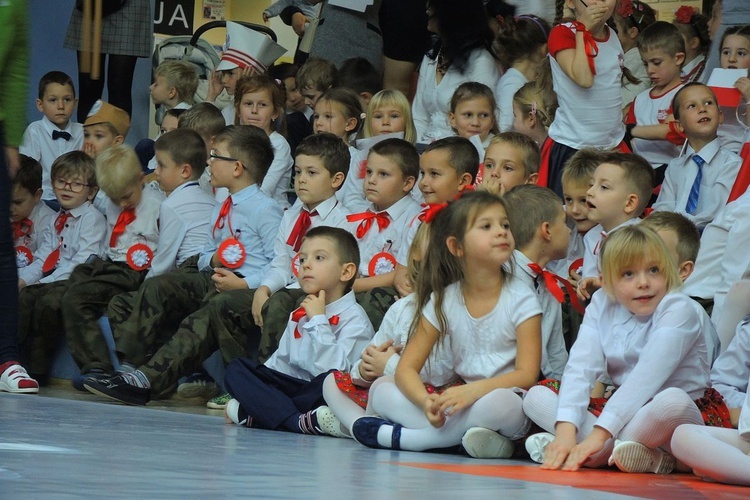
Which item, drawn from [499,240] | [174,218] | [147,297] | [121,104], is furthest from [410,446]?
[121,104]

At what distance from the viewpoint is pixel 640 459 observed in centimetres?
343

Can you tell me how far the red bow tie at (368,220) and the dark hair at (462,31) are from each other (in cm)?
135

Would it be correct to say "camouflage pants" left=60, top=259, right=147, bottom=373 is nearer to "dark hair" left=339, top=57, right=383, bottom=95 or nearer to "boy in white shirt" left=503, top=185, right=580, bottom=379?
"dark hair" left=339, top=57, right=383, bottom=95

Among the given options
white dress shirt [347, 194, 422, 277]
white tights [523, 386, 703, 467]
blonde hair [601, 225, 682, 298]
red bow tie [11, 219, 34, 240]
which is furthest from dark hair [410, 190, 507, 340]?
red bow tie [11, 219, 34, 240]

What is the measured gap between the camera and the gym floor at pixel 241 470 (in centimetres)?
247

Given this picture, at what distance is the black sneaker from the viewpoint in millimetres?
5305

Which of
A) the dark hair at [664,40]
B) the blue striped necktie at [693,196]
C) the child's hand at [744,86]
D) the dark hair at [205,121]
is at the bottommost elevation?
the blue striped necktie at [693,196]

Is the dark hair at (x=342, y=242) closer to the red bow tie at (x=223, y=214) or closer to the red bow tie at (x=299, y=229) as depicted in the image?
the red bow tie at (x=299, y=229)

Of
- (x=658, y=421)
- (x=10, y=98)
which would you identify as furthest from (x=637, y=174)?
(x=10, y=98)

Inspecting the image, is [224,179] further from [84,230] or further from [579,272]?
[579,272]

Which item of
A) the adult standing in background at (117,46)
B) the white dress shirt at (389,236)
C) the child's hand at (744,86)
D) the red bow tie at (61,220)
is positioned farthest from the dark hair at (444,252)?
the adult standing in background at (117,46)

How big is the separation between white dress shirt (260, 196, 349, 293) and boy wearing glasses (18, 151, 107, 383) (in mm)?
1390

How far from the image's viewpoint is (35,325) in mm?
6500

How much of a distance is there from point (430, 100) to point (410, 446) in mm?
3122
